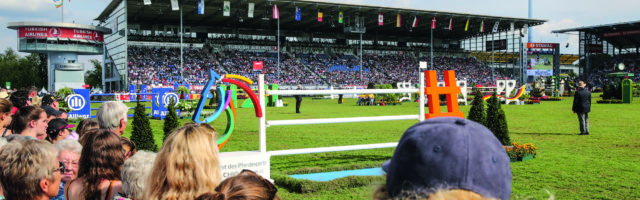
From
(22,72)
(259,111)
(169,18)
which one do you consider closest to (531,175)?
(259,111)

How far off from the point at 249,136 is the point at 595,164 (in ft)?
24.7

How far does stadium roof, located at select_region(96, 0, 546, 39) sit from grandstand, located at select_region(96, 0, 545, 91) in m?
0.11

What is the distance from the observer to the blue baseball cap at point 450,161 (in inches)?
48.1

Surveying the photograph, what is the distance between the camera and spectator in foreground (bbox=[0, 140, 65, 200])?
275 cm

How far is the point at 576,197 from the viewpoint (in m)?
5.32

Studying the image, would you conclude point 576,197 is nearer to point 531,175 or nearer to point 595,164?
point 531,175

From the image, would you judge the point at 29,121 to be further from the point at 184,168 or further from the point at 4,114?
the point at 184,168

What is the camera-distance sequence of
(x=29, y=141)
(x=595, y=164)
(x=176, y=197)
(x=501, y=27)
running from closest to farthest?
(x=176, y=197)
(x=29, y=141)
(x=595, y=164)
(x=501, y=27)

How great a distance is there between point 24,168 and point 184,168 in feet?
3.58

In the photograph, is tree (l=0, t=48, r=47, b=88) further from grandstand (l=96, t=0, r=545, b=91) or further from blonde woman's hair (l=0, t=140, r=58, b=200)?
blonde woman's hair (l=0, t=140, r=58, b=200)

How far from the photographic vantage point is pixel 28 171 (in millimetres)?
2779

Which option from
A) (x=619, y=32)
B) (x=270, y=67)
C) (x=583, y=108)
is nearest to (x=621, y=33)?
(x=619, y=32)

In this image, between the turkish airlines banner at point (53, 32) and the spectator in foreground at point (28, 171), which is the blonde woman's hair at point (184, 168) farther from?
the turkish airlines banner at point (53, 32)

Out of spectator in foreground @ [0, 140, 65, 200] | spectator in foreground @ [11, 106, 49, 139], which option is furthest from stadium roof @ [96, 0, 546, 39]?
spectator in foreground @ [0, 140, 65, 200]
